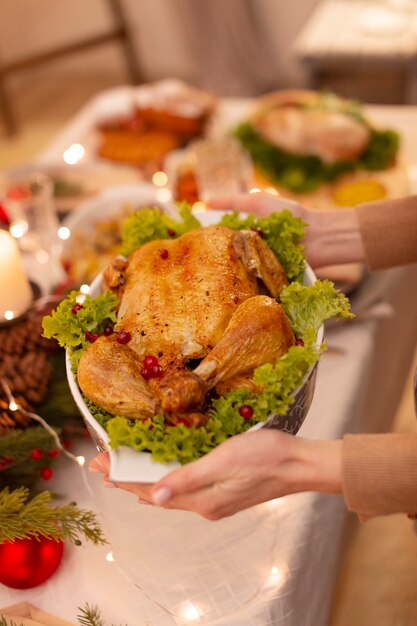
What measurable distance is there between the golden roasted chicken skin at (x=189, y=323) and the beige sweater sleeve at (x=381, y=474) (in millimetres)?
188

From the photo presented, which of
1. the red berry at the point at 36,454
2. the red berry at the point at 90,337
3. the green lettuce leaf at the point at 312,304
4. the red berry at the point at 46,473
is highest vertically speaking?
the red berry at the point at 90,337

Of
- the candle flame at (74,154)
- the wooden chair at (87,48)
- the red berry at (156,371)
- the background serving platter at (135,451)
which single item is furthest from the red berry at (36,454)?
the wooden chair at (87,48)

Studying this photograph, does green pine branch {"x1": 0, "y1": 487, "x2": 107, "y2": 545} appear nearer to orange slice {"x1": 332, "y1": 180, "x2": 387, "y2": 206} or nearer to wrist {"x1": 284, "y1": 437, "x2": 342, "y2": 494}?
wrist {"x1": 284, "y1": 437, "x2": 342, "y2": 494}

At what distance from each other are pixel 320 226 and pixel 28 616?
88 cm

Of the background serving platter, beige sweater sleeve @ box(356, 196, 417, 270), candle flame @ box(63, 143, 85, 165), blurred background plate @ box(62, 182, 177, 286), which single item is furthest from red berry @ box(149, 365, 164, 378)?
candle flame @ box(63, 143, 85, 165)

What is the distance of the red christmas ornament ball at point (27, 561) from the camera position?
1.09 m

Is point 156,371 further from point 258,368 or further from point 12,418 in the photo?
point 12,418

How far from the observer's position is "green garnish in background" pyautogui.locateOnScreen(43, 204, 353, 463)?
2.97 ft

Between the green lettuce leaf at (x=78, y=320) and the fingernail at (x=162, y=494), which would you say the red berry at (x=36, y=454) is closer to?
the green lettuce leaf at (x=78, y=320)

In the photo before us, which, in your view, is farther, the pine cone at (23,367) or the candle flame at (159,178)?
the candle flame at (159,178)

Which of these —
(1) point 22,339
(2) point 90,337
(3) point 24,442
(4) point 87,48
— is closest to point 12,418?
(3) point 24,442

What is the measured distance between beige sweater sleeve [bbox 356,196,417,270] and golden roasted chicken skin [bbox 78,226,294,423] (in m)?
0.35

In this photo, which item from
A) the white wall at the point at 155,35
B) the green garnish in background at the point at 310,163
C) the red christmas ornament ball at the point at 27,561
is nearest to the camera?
the red christmas ornament ball at the point at 27,561

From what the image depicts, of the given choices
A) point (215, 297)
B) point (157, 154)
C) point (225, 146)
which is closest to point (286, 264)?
point (215, 297)
